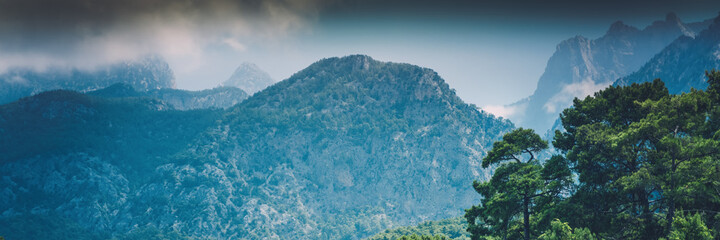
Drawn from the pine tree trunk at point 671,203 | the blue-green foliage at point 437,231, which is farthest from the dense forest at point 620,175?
the blue-green foliage at point 437,231

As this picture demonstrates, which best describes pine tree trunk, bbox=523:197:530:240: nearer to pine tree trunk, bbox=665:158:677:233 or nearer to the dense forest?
the dense forest

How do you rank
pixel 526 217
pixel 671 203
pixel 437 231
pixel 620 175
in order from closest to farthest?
pixel 671 203
pixel 620 175
pixel 526 217
pixel 437 231

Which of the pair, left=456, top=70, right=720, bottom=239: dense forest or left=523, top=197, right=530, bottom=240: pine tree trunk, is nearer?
left=456, top=70, right=720, bottom=239: dense forest

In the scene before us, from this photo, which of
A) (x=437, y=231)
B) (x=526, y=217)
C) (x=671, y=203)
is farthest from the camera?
(x=437, y=231)

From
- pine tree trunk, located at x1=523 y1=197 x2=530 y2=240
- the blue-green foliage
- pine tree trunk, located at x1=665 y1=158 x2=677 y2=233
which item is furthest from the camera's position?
the blue-green foliage

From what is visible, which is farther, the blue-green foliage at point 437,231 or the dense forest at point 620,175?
the blue-green foliage at point 437,231

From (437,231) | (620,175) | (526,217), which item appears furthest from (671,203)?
(437,231)

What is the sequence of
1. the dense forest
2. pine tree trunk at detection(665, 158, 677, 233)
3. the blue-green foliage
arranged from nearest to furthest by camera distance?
the dense forest, pine tree trunk at detection(665, 158, 677, 233), the blue-green foliage

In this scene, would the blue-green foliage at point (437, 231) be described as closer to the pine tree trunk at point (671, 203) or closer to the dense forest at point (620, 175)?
the dense forest at point (620, 175)

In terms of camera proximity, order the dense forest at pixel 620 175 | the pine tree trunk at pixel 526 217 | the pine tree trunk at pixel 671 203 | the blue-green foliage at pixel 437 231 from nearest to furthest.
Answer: the dense forest at pixel 620 175
the pine tree trunk at pixel 671 203
the pine tree trunk at pixel 526 217
the blue-green foliage at pixel 437 231

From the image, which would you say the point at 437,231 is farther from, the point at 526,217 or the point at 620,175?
the point at 620,175

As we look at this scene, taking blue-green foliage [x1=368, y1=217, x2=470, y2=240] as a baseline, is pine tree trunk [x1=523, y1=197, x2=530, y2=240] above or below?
below

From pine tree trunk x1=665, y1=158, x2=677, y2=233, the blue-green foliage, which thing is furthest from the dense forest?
the blue-green foliage

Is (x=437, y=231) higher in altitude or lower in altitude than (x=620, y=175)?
higher
